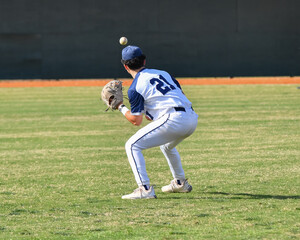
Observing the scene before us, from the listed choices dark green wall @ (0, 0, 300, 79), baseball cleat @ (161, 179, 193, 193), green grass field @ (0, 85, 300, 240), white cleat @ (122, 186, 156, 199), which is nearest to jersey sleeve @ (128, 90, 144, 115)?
white cleat @ (122, 186, 156, 199)

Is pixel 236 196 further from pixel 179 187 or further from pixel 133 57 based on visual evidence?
pixel 133 57

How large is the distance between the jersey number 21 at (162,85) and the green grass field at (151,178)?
1160 millimetres

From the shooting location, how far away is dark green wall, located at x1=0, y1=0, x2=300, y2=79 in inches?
1377

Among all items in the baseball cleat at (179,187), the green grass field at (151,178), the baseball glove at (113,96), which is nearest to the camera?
the green grass field at (151,178)

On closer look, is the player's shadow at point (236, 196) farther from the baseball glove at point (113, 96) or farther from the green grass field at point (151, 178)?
the baseball glove at point (113, 96)

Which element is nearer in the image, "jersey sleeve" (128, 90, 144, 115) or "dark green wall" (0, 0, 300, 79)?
"jersey sleeve" (128, 90, 144, 115)

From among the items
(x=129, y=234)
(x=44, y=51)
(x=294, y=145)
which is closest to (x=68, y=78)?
(x=44, y=51)

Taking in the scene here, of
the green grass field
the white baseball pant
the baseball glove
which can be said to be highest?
the baseball glove

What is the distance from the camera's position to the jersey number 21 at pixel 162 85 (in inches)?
257

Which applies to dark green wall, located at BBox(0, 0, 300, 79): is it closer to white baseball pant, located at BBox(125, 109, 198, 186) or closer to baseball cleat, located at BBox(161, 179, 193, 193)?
baseball cleat, located at BBox(161, 179, 193, 193)

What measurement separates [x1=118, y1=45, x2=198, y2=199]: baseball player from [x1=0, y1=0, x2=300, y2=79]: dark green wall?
28.5m

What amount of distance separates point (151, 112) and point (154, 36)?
29074 millimetres

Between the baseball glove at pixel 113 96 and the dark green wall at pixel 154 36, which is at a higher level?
the baseball glove at pixel 113 96

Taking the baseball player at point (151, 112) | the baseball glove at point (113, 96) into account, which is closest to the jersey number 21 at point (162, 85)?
the baseball player at point (151, 112)
